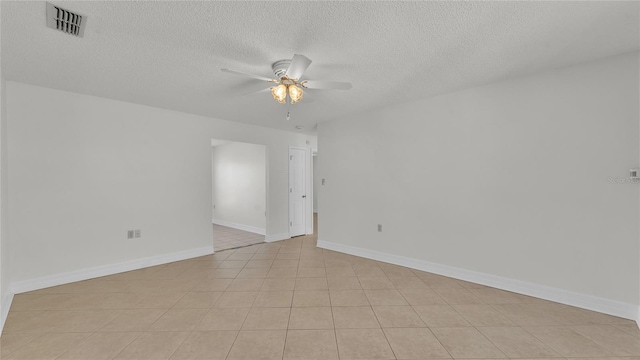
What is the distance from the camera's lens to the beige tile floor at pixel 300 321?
73.3 inches

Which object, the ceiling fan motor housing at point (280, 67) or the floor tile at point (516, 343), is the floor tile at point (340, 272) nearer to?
the floor tile at point (516, 343)

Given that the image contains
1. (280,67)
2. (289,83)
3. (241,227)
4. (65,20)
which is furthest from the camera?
(241,227)

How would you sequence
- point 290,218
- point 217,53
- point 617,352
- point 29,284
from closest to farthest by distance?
point 617,352 < point 217,53 < point 29,284 < point 290,218

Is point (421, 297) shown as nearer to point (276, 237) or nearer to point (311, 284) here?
point (311, 284)

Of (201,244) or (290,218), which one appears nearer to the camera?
(201,244)

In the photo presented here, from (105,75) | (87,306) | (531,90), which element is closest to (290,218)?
(87,306)

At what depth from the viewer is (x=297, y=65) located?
6.63ft

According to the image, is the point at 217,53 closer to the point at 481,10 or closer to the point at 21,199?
the point at 481,10

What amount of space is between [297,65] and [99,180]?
3257 mm

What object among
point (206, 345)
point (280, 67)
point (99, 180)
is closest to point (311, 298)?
point (206, 345)

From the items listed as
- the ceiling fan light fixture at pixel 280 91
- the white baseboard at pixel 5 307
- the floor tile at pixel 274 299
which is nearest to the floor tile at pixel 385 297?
the floor tile at pixel 274 299

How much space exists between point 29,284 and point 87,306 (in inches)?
42.6

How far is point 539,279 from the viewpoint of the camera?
8.81 ft

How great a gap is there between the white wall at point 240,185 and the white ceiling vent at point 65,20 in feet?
13.5
